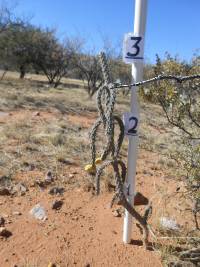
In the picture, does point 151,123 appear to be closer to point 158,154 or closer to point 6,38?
point 158,154

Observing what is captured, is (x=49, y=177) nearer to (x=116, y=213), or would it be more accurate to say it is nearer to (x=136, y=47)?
(x=116, y=213)

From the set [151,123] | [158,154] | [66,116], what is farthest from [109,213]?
[151,123]

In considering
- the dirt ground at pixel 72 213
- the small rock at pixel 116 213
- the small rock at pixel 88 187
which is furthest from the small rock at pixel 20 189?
the small rock at pixel 116 213

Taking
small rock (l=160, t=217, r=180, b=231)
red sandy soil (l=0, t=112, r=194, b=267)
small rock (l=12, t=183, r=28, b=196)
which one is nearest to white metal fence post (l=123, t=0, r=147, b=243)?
red sandy soil (l=0, t=112, r=194, b=267)

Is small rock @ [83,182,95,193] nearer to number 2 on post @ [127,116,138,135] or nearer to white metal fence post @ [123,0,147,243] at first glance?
white metal fence post @ [123,0,147,243]

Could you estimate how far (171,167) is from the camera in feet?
19.4

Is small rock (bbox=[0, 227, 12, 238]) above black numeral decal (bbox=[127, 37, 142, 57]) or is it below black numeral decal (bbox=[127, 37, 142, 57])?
below

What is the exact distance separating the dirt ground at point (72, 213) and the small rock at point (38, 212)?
0.05 m

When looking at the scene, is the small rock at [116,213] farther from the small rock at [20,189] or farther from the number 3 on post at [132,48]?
the number 3 on post at [132,48]

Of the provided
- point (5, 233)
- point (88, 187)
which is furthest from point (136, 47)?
point (88, 187)

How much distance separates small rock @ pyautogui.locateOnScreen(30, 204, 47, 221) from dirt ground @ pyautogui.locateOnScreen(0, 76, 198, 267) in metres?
0.05

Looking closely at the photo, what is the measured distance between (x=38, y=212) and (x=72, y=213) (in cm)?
31

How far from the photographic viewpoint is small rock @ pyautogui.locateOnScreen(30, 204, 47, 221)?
3.94m

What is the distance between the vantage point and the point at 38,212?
4.01m
